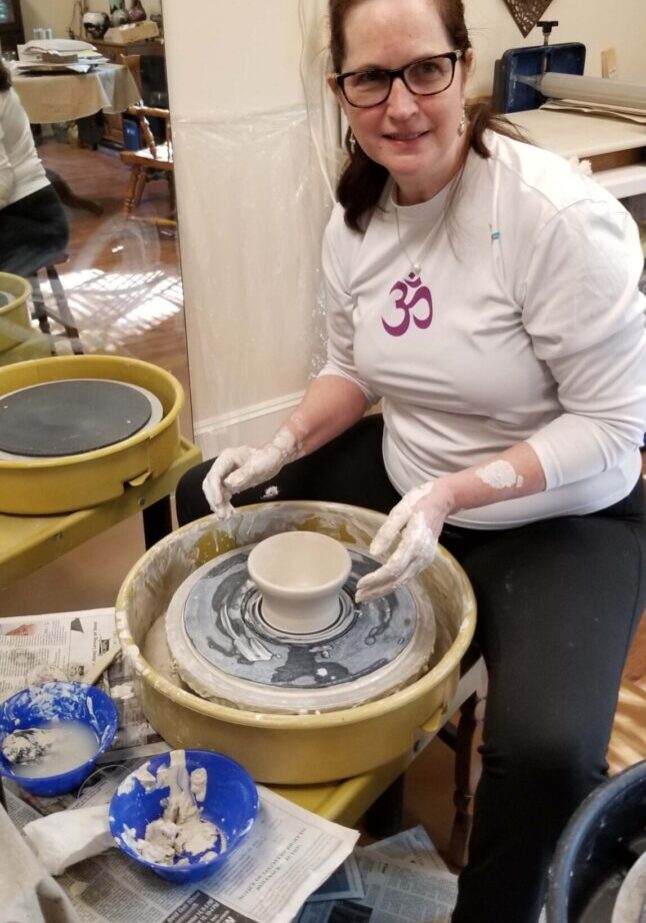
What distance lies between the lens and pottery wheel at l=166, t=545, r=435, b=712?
866 millimetres

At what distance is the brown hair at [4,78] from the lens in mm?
1634

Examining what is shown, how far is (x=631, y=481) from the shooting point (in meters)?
1.09

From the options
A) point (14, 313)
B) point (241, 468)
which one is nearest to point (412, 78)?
point (241, 468)

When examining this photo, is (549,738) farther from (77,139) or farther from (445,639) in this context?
(77,139)

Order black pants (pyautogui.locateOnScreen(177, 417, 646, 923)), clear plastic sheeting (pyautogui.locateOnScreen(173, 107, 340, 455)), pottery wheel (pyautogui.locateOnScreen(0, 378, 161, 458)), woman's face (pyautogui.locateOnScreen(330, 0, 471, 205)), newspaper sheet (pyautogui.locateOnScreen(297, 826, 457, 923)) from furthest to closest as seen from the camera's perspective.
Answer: clear plastic sheeting (pyautogui.locateOnScreen(173, 107, 340, 455))
pottery wheel (pyautogui.locateOnScreen(0, 378, 161, 458))
newspaper sheet (pyautogui.locateOnScreen(297, 826, 457, 923))
woman's face (pyautogui.locateOnScreen(330, 0, 471, 205))
black pants (pyautogui.locateOnScreen(177, 417, 646, 923))

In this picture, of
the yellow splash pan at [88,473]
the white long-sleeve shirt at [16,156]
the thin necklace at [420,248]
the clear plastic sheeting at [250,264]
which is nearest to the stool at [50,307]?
the white long-sleeve shirt at [16,156]

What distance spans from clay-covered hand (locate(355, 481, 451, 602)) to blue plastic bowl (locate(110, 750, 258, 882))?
0.24 m

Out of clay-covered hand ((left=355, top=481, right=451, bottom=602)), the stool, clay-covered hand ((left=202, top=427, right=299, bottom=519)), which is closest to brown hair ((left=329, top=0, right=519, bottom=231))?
clay-covered hand ((left=202, top=427, right=299, bottom=519))

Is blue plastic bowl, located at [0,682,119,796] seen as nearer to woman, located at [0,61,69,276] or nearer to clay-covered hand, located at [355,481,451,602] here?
clay-covered hand, located at [355,481,451,602]

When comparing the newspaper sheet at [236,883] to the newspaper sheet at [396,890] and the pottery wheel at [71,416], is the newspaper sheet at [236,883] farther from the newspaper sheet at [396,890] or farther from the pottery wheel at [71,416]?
the pottery wheel at [71,416]

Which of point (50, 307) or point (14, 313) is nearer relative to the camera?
point (14, 313)

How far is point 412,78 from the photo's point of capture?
991 millimetres

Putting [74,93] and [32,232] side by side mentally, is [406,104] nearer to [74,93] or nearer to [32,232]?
[74,93]

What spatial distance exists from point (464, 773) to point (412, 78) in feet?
3.03
